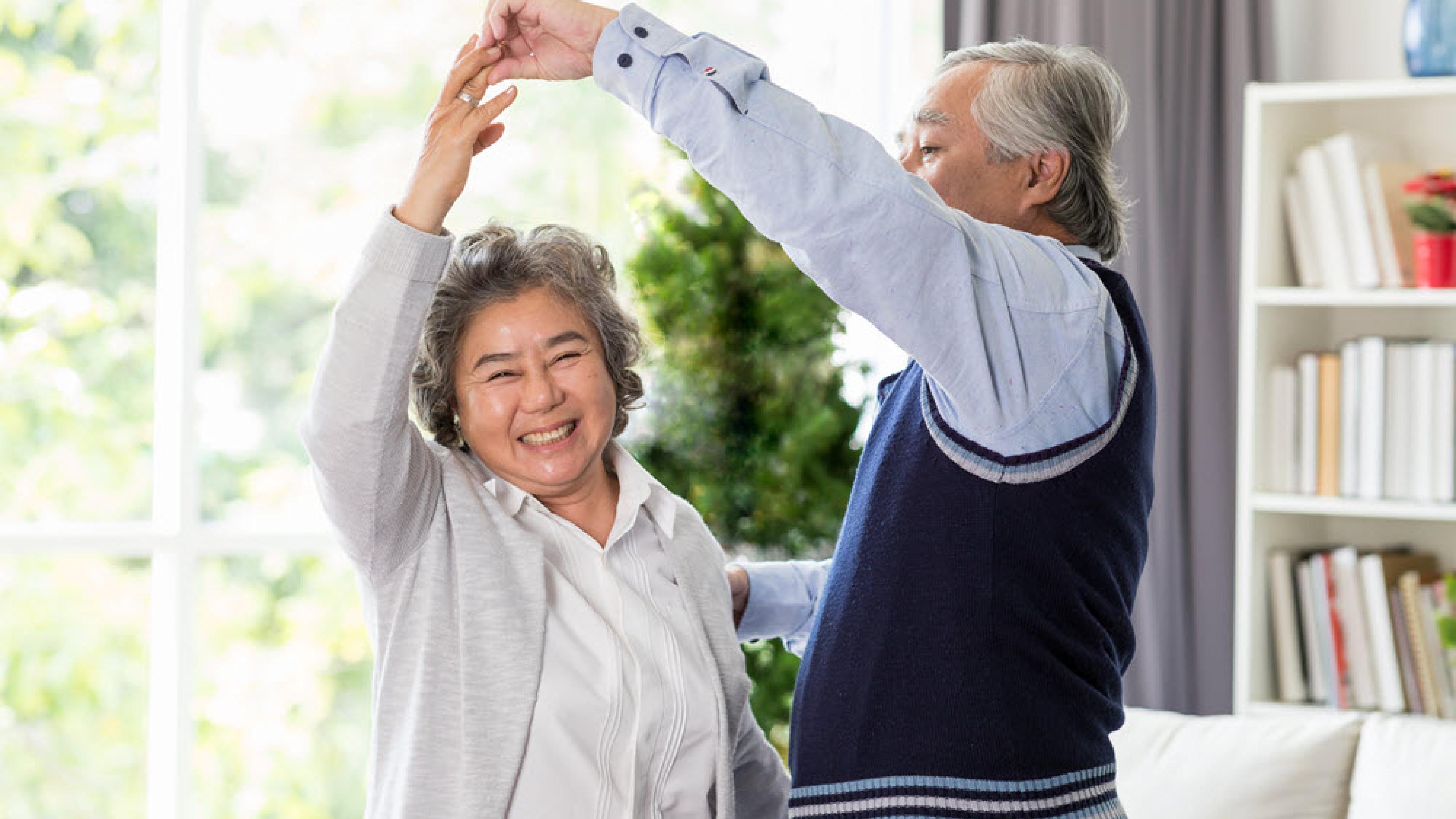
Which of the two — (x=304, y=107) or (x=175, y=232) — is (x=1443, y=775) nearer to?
(x=175, y=232)

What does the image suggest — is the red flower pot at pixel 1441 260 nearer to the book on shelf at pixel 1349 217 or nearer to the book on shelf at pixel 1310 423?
the book on shelf at pixel 1349 217

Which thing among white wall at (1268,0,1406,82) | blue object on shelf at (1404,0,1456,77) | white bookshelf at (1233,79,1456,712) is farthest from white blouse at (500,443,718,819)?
white wall at (1268,0,1406,82)

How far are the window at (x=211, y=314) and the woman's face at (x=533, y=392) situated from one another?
1651 mm

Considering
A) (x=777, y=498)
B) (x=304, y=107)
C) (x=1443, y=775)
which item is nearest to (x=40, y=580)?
(x=304, y=107)

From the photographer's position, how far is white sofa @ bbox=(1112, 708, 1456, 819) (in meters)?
2.29

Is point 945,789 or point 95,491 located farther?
point 95,491

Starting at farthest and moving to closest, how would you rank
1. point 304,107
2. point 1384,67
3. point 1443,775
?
point 304,107, point 1384,67, point 1443,775

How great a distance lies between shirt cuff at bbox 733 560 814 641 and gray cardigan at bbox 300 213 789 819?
0.33 m

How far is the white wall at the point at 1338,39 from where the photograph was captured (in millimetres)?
3477

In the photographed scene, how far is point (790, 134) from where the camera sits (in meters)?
1.18

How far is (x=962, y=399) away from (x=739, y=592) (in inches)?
29.0

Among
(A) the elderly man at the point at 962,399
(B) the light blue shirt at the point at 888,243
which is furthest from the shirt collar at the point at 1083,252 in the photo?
(B) the light blue shirt at the point at 888,243

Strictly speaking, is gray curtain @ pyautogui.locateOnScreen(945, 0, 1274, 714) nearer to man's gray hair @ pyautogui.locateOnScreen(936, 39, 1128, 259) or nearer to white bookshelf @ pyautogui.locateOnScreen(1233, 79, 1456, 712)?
white bookshelf @ pyautogui.locateOnScreen(1233, 79, 1456, 712)

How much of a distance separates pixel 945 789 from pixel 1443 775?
1.27m
